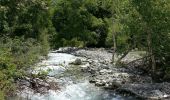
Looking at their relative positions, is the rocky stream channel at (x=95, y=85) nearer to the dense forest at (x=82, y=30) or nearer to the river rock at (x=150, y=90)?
the river rock at (x=150, y=90)

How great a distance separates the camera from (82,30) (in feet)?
153

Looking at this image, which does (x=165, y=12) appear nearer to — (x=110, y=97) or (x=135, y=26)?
(x=135, y=26)

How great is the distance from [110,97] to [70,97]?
207cm

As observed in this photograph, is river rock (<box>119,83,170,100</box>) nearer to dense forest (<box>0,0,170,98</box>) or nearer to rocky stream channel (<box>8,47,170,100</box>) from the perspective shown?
rocky stream channel (<box>8,47,170,100</box>)

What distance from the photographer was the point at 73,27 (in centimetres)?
4697

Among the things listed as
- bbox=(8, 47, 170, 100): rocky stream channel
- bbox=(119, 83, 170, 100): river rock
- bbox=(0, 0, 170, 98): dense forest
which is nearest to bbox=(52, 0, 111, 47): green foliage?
bbox=(0, 0, 170, 98): dense forest

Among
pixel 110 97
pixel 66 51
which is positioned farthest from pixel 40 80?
pixel 66 51

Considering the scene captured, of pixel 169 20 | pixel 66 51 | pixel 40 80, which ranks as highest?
pixel 169 20

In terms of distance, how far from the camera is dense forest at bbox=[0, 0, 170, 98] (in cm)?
1483

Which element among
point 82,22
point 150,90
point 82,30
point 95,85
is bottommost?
point 95,85

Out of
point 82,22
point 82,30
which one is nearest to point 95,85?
point 82,30

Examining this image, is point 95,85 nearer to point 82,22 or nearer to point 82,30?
point 82,30

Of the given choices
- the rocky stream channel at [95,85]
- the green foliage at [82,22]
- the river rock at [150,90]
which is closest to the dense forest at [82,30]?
the green foliage at [82,22]

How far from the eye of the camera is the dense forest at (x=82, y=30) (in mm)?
14828
